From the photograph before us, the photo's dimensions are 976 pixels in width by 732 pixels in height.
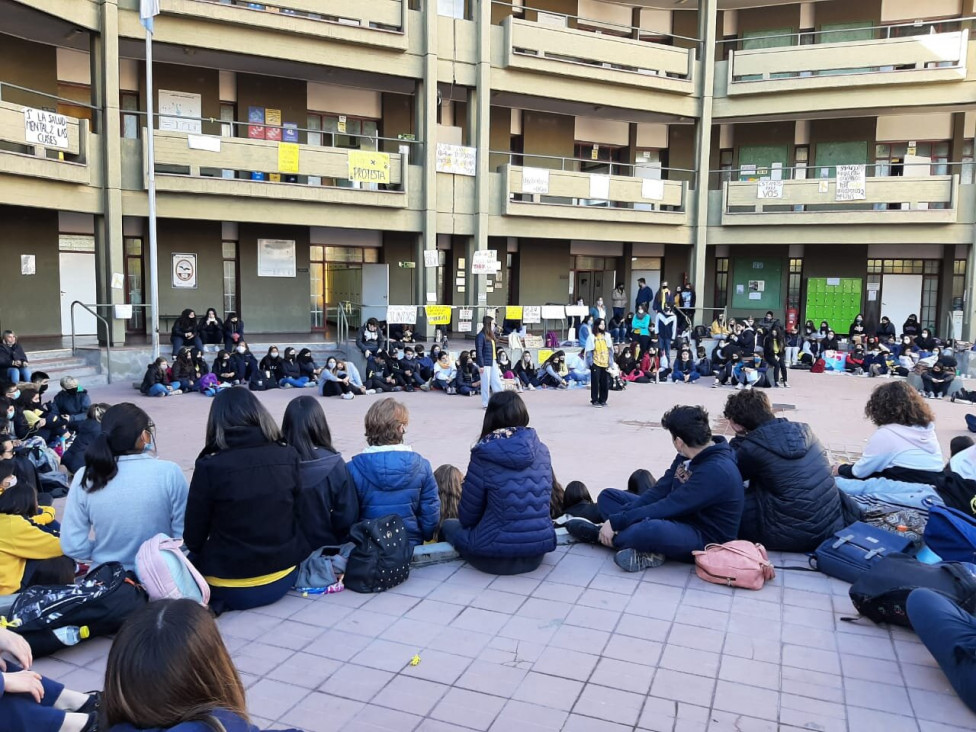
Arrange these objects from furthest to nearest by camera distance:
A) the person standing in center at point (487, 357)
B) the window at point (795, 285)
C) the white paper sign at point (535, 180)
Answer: the window at point (795, 285) < the white paper sign at point (535, 180) < the person standing in center at point (487, 357)

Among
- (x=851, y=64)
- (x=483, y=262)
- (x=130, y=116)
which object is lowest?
(x=483, y=262)

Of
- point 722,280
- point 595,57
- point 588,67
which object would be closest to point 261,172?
point 588,67

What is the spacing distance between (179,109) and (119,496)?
61.4 feet

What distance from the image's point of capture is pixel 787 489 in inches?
217

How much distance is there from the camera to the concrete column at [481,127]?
69.8 feet

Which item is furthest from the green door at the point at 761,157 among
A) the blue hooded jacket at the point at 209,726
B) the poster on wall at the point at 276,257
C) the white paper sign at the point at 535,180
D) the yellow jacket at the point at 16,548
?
the blue hooded jacket at the point at 209,726

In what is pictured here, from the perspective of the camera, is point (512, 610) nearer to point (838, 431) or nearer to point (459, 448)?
point (459, 448)

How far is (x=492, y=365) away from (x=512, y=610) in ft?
31.7

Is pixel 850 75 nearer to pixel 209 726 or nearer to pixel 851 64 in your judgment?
pixel 851 64

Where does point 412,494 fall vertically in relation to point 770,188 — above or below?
below

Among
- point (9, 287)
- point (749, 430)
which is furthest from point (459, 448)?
point (9, 287)

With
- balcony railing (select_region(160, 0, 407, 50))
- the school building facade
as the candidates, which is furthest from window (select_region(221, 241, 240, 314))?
balcony railing (select_region(160, 0, 407, 50))

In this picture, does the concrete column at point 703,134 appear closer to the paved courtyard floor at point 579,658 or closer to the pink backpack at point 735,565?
the pink backpack at point 735,565

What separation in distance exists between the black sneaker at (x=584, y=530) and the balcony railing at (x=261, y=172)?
604 inches
